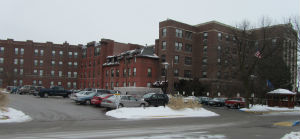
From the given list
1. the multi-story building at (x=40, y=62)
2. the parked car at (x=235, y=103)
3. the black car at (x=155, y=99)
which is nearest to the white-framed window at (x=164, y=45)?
the parked car at (x=235, y=103)

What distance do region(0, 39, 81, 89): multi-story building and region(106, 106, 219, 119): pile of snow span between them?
191 ft

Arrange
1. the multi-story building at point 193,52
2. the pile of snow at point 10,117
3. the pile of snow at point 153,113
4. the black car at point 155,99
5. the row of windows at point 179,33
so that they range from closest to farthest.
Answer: the pile of snow at point 10,117, the pile of snow at point 153,113, the black car at point 155,99, the multi-story building at point 193,52, the row of windows at point 179,33

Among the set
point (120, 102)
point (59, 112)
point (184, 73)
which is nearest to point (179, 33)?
point (184, 73)

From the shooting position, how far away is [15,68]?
2923 inches

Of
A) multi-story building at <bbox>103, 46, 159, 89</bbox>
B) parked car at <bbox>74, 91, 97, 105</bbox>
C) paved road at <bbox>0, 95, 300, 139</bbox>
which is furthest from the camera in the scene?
multi-story building at <bbox>103, 46, 159, 89</bbox>

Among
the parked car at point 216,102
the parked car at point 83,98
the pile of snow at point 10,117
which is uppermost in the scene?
the parked car at point 83,98

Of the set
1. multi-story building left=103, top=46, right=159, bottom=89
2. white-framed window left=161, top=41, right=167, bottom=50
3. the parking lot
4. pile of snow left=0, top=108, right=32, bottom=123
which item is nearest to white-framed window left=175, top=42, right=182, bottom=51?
white-framed window left=161, top=41, right=167, bottom=50

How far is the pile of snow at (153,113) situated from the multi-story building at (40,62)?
58.3 metres

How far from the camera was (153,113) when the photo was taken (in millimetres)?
22141

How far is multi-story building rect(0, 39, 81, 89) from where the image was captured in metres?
73.9

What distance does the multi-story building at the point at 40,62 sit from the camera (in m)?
73.9

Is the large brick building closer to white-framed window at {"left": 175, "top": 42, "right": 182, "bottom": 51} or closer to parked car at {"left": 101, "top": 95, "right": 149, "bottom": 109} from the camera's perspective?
white-framed window at {"left": 175, "top": 42, "right": 182, "bottom": 51}

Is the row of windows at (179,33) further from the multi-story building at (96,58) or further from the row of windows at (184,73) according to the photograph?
the multi-story building at (96,58)

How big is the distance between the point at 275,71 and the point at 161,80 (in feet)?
69.9
